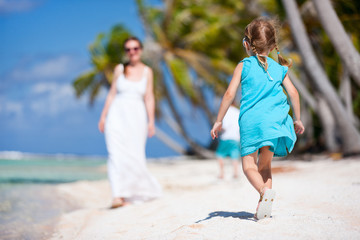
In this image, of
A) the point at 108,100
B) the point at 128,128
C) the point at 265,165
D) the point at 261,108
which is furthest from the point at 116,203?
the point at 261,108

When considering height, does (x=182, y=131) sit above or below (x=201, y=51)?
below

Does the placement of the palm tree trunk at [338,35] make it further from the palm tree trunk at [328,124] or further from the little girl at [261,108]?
the little girl at [261,108]

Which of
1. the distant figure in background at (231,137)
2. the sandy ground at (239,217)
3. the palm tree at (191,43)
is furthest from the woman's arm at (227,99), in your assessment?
the palm tree at (191,43)

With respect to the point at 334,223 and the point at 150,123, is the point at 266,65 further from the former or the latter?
the point at 150,123

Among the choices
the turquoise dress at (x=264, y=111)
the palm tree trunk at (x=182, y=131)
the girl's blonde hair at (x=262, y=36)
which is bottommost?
the palm tree trunk at (x=182, y=131)

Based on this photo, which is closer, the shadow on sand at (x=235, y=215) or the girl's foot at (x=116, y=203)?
the shadow on sand at (x=235, y=215)

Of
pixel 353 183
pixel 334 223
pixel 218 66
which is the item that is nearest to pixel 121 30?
pixel 218 66

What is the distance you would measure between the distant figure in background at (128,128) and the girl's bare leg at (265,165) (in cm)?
289

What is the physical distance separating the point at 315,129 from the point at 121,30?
Answer: 11599 millimetres

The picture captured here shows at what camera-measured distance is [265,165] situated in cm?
352

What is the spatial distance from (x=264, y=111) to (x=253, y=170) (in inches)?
19.0

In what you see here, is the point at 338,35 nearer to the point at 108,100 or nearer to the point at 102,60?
the point at 108,100

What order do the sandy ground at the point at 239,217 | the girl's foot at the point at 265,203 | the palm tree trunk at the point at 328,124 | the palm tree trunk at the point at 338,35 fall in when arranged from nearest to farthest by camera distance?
1. the sandy ground at the point at 239,217
2. the girl's foot at the point at 265,203
3. the palm tree trunk at the point at 338,35
4. the palm tree trunk at the point at 328,124

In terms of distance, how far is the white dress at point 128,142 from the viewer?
237 inches
